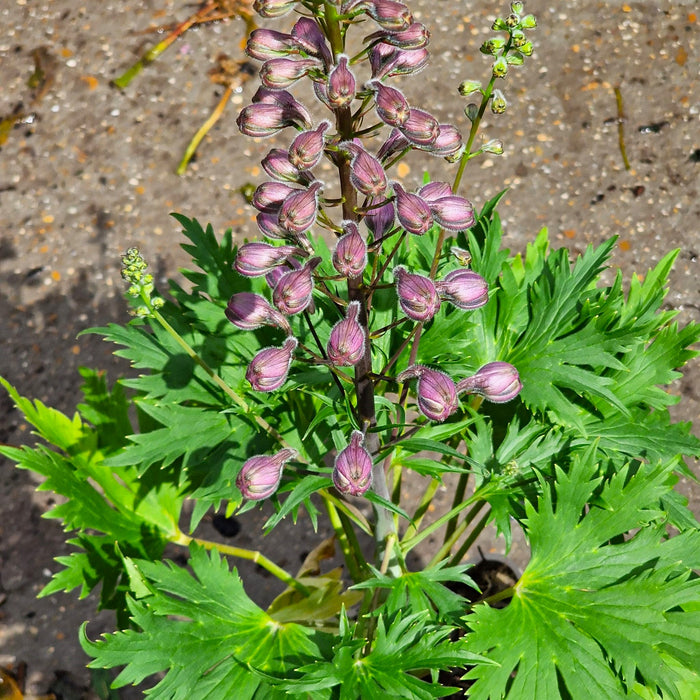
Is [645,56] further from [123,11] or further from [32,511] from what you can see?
[32,511]

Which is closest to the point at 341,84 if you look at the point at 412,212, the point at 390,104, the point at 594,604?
the point at 390,104

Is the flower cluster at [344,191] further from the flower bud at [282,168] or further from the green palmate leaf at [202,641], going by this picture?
the green palmate leaf at [202,641]

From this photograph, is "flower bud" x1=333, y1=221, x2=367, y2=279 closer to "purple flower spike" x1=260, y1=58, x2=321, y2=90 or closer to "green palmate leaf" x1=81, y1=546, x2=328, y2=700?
"purple flower spike" x1=260, y1=58, x2=321, y2=90

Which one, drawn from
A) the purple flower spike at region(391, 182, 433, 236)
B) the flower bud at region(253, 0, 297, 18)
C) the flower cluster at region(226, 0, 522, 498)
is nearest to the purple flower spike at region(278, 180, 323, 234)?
the flower cluster at region(226, 0, 522, 498)

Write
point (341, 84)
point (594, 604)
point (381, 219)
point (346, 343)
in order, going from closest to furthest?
point (341, 84) → point (346, 343) → point (381, 219) → point (594, 604)

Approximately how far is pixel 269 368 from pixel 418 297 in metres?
0.26

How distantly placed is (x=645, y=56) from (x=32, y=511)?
2887 mm

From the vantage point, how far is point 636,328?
5.34 feet

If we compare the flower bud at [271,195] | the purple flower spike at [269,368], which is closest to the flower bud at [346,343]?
the purple flower spike at [269,368]

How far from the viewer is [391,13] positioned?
1.09 m

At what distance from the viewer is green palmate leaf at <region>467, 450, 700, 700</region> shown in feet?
4.61

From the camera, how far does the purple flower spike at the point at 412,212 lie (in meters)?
1.18

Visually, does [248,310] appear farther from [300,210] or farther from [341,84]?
[341,84]

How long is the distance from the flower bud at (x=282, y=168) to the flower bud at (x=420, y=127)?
17 cm
